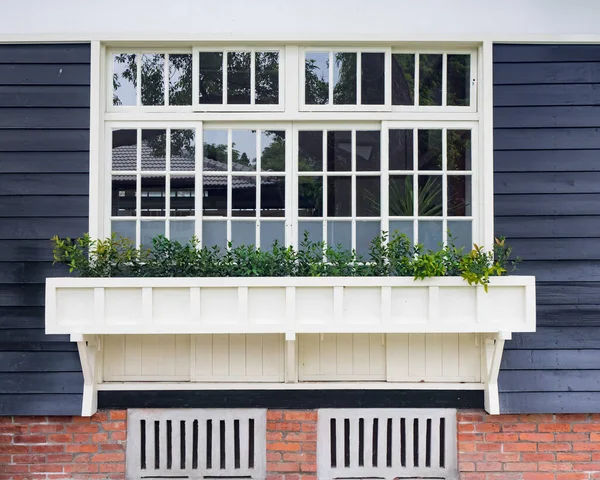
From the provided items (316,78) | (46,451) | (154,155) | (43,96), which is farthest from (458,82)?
(46,451)

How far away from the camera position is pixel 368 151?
3953mm

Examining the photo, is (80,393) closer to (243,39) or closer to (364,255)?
(364,255)

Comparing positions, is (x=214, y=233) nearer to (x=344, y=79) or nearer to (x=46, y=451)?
(x=344, y=79)

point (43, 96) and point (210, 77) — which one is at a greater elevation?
point (210, 77)

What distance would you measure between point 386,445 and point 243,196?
2112 millimetres

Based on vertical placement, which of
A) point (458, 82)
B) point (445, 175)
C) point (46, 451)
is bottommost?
point (46, 451)

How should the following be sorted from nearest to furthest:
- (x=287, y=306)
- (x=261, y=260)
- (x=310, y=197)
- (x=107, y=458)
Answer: (x=287, y=306) < (x=261, y=260) < (x=107, y=458) < (x=310, y=197)

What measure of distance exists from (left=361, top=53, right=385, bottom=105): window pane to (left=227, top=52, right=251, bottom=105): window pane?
87 centimetres

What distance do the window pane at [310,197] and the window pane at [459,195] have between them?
966mm

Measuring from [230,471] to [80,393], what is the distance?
3.99 feet

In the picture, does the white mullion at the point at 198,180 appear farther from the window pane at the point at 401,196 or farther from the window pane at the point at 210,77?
the window pane at the point at 401,196

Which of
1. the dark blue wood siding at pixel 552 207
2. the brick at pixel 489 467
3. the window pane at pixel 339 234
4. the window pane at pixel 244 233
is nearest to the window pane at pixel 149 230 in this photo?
the window pane at pixel 244 233

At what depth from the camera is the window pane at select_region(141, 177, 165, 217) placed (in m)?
3.93
